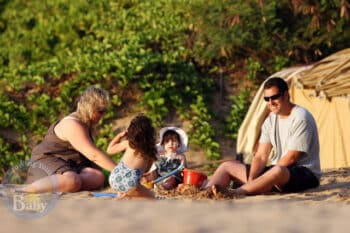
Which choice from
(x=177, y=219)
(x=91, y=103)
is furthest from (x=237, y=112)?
(x=177, y=219)

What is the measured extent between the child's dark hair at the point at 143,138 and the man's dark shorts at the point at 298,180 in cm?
116

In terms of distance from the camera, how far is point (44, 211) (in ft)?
18.1

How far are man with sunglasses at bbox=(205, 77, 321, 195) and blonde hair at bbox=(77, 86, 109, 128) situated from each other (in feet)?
3.85

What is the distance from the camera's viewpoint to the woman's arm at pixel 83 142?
792 centimetres

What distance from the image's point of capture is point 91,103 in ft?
26.3

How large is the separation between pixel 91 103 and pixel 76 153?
521mm

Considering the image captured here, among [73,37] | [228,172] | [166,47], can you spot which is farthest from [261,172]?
[73,37]

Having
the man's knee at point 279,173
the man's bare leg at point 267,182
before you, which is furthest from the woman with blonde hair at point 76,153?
the man's knee at point 279,173

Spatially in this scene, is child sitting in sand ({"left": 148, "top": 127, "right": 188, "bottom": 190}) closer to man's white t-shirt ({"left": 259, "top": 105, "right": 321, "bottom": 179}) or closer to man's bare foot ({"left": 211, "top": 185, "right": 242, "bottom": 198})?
man's white t-shirt ({"left": 259, "top": 105, "right": 321, "bottom": 179})

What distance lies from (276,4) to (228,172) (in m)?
6.18

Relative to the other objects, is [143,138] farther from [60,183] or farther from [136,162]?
[60,183]

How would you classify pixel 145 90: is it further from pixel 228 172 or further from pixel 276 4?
pixel 228 172

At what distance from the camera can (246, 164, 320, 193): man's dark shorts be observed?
25.2ft

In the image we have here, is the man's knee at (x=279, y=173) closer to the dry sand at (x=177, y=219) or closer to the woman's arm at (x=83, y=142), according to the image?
the woman's arm at (x=83, y=142)
